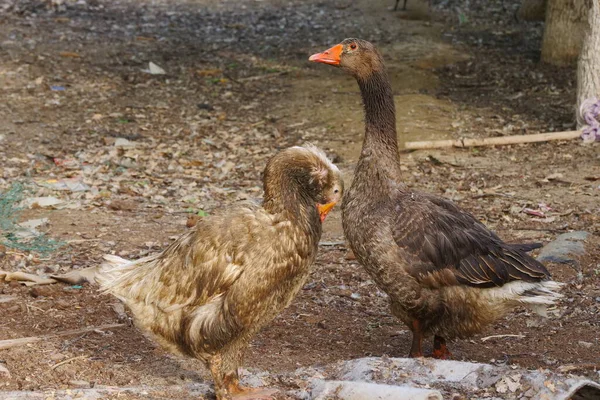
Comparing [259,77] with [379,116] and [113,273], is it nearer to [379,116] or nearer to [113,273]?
[379,116]

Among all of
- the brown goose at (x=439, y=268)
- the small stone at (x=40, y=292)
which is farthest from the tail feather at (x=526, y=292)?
the small stone at (x=40, y=292)

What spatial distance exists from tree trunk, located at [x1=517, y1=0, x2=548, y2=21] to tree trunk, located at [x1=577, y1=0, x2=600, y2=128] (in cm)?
701

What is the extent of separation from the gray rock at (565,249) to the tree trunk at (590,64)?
10.6 ft

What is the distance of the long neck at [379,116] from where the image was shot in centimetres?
618

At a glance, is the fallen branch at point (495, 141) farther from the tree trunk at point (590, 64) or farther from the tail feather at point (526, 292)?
the tail feather at point (526, 292)

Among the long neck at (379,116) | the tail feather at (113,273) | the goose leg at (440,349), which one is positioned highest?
the long neck at (379,116)

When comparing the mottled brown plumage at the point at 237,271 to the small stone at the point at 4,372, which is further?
the small stone at the point at 4,372

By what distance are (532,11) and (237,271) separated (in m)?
14.1

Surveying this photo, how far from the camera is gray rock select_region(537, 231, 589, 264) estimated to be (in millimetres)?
7184

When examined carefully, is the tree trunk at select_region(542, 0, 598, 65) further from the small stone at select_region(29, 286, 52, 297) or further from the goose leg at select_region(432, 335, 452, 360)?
the small stone at select_region(29, 286, 52, 297)

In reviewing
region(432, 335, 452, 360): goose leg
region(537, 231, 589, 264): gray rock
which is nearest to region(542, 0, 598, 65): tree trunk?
region(537, 231, 589, 264): gray rock

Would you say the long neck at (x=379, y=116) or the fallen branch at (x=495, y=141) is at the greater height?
the long neck at (x=379, y=116)

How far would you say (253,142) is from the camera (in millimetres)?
11141

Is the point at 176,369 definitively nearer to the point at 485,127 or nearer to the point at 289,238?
the point at 289,238
